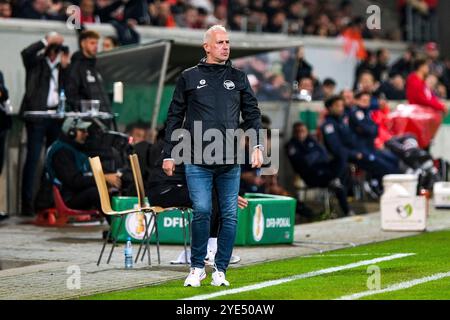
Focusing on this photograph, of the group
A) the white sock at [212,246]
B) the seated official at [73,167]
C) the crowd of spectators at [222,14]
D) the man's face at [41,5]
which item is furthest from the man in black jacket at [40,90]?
the white sock at [212,246]

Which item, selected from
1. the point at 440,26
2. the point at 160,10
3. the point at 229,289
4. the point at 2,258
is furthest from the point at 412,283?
the point at 440,26

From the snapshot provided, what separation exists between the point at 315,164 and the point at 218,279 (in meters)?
8.64

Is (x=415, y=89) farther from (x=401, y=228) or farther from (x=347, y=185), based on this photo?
(x=401, y=228)

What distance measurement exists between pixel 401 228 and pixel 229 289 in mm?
5946

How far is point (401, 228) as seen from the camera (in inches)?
643

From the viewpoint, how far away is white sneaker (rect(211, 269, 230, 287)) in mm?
10938

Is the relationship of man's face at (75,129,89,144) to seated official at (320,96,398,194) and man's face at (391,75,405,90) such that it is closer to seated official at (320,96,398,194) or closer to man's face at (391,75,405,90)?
seated official at (320,96,398,194)

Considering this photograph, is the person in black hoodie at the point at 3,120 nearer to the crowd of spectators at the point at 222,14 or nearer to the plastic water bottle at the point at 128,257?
the crowd of spectators at the point at 222,14

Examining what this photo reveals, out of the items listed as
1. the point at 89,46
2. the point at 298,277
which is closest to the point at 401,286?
the point at 298,277

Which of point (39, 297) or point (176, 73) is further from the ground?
point (176, 73)

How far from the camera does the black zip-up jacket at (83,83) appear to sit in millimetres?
17125

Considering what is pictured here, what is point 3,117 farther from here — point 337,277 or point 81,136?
point 337,277

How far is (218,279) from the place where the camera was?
10938 millimetres

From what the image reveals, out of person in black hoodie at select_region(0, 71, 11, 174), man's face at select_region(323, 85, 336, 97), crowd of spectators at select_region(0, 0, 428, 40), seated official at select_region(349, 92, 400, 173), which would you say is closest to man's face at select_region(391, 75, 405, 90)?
crowd of spectators at select_region(0, 0, 428, 40)
